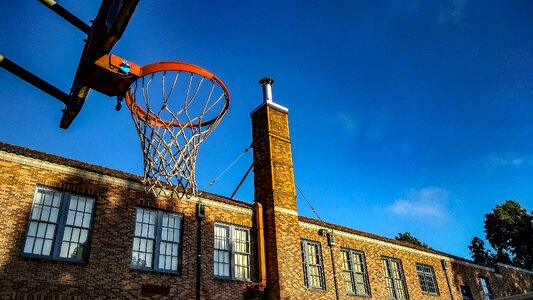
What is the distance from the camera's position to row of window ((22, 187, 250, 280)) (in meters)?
11.7

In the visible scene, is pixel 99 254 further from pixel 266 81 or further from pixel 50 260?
pixel 266 81

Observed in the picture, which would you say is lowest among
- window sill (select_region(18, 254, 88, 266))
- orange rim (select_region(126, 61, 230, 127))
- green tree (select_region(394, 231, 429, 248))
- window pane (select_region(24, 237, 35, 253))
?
window sill (select_region(18, 254, 88, 266))

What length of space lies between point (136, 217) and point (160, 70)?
6325 mm

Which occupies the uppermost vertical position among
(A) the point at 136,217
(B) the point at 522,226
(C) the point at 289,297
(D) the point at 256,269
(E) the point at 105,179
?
(B) the point at 522,226

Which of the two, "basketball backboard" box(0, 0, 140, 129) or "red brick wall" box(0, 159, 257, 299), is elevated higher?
"basketball backboard" box(0, 0, 140, 129)

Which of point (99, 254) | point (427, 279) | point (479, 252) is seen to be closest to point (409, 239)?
point (479, 252)

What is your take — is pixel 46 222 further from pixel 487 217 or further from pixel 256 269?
pixel 487 217

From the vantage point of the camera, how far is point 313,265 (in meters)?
17.5

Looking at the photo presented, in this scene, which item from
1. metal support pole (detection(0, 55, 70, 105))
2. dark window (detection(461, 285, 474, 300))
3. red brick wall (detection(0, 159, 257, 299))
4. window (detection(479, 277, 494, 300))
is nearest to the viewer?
metal support pole (detection(0, 55, 70, 105))

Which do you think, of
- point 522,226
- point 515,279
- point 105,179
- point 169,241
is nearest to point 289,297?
point 169,241

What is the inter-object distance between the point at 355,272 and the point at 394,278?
2.97 m

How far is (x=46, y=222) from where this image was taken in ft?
38.9

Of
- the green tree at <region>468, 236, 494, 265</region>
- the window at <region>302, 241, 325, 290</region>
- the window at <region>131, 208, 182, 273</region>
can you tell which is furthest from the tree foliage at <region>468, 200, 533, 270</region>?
the window at <region>131, 208, 182, 273</region>

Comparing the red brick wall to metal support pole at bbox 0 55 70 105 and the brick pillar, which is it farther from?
metal support pole at bbox 0 55 70 105
